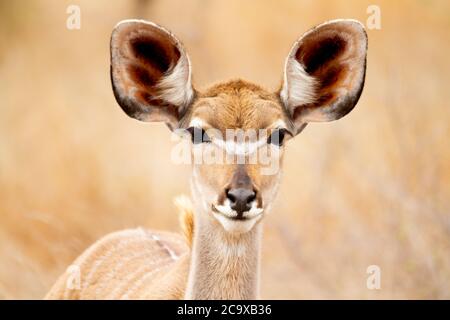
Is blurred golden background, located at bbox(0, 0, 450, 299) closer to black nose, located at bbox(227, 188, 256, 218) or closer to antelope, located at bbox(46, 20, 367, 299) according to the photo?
antelope, located at bbox(46, 20, 367, 299)

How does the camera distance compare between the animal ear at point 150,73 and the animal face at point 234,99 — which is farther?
the animal ear at point 150,73

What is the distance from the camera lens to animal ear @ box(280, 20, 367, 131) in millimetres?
6336

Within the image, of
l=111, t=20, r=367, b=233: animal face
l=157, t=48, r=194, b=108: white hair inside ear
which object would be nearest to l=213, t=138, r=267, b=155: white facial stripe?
l=111, t=20, r=367, b=233: animal face

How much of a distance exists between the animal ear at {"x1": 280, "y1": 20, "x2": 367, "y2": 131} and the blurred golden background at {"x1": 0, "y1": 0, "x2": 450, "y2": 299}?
9.83 feet

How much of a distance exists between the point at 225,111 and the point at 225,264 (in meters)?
0.81

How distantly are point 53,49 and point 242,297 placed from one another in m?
10.3

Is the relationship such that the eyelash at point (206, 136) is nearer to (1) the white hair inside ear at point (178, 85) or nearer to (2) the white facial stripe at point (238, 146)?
(2) the white facial stripe at point (238, 146)

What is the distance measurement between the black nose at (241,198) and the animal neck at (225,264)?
414 millimetres

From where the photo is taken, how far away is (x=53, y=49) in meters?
15.9

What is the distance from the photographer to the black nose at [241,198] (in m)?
5.68

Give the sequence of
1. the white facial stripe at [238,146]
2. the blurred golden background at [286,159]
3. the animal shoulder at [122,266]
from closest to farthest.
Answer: the white facial stripe at [238,146], the animal shoulder at [122,266], the blurred golden background at [286,159]

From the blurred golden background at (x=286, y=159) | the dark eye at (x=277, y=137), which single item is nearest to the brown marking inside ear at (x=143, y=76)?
the dark eye at (x=277, y=137)

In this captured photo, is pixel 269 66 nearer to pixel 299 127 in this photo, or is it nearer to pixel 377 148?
pixel 377 148
